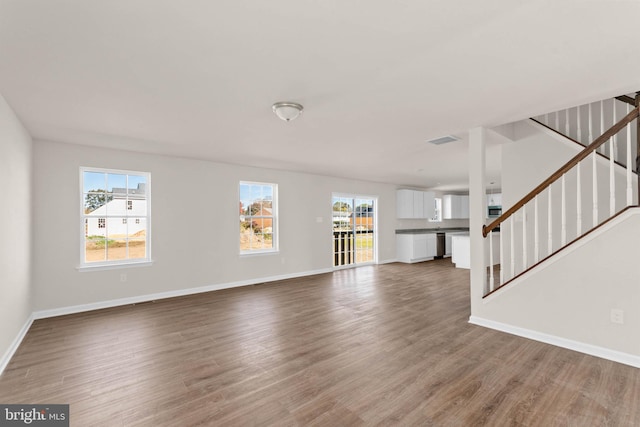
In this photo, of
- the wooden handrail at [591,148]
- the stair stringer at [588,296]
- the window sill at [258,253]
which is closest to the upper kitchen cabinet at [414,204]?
the window sill at [258,253]

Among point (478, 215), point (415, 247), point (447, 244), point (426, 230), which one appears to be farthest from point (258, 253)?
point (447, 244)

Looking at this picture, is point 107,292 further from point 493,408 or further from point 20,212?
point 493,408

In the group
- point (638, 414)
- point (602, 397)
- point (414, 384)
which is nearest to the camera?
point (638, 414)

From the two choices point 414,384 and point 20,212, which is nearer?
point 414,384

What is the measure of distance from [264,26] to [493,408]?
2930mm

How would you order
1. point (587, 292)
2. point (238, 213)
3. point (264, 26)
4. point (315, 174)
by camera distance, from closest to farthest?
point (264, 26) → point (587, 292) → point (238, 213) → point (315, 174)

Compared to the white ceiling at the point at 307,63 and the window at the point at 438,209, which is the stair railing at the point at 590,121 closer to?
the white ceiling at the point at 307,63

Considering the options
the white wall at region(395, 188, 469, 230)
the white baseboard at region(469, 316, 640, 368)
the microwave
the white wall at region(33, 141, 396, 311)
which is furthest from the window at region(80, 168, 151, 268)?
the microwave

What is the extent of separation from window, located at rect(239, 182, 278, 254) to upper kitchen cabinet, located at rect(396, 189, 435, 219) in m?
4.37

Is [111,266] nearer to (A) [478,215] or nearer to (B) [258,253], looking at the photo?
(B) [258,253]

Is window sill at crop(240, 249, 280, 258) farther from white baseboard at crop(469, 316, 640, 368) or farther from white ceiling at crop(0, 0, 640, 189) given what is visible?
white baseboard at crop(469, 316, 640, 368)

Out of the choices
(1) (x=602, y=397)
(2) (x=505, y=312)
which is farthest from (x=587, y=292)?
(1) (x=602, y=397)

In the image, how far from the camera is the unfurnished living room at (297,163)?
1840 millimetres

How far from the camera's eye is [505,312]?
3471mm
